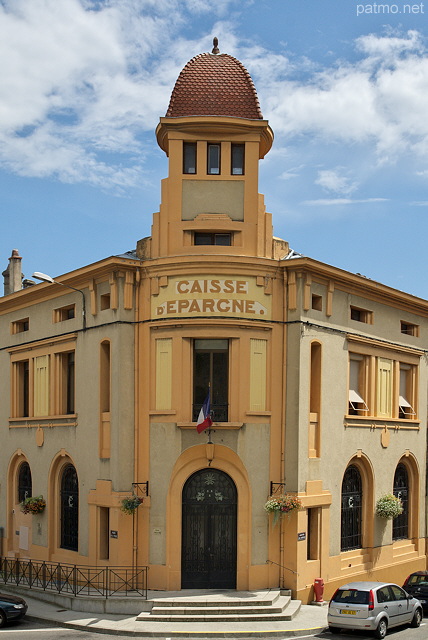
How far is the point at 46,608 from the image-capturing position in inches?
1024

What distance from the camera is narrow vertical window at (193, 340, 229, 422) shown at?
26.9 m

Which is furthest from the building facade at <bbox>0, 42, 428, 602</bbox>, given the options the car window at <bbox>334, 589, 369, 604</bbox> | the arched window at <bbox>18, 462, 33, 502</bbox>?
the arched window at <bbox>18, 462, 33, 502</bbox>

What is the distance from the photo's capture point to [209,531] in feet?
86.7

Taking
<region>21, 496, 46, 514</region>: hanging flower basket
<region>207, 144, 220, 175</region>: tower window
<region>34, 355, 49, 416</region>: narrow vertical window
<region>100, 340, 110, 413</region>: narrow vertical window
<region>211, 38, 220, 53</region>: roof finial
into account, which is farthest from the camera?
<region>34, 355, 49, 416</region>: narrow vertical window

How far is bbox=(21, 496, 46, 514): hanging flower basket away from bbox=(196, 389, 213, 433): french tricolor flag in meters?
8.93

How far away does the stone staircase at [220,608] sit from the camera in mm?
23781

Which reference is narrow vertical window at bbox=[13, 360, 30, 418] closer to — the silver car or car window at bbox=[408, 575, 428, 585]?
the silver car

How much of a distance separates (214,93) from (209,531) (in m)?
15.1

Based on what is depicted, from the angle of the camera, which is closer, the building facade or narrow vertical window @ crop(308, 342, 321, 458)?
the building facade

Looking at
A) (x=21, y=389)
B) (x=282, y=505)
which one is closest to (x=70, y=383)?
(x=21, y=389)

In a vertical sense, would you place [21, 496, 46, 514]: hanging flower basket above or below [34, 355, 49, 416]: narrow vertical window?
below

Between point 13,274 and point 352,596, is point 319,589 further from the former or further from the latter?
point 13,274

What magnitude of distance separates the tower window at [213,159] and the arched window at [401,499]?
15.2 meters

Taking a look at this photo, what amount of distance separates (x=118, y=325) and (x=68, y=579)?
915 centimetres
